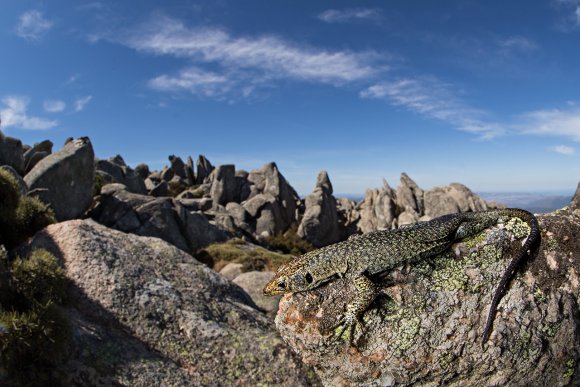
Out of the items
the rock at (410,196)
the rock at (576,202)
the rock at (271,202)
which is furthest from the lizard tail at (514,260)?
the rock at (410,196)

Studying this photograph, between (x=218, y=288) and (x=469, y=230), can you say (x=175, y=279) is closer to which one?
(x=218, y=288)

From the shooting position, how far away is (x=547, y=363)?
552cm

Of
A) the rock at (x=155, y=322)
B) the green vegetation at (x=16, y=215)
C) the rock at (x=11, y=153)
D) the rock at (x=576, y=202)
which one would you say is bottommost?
the rock at (x=155, y=322)

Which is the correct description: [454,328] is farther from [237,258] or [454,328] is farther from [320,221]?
[320,221]

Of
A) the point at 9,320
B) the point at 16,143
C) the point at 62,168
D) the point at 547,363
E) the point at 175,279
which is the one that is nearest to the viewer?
the point at 547,363

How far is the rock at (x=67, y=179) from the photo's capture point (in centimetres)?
2822

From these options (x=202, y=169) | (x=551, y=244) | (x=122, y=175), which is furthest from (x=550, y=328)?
(x=202, y=169)

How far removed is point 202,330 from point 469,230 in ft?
27.2

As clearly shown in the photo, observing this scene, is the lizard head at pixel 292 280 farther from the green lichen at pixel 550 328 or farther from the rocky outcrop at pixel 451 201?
the rocky outcrop at pixel 451 201

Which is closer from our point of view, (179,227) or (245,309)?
(245,309)

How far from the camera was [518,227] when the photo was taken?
6324mm

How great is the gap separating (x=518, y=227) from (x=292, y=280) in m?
3.56

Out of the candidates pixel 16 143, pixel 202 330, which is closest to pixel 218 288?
pixel 202 330

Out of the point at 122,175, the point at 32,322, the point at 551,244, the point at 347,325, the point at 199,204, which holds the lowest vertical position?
the point at 32,322
